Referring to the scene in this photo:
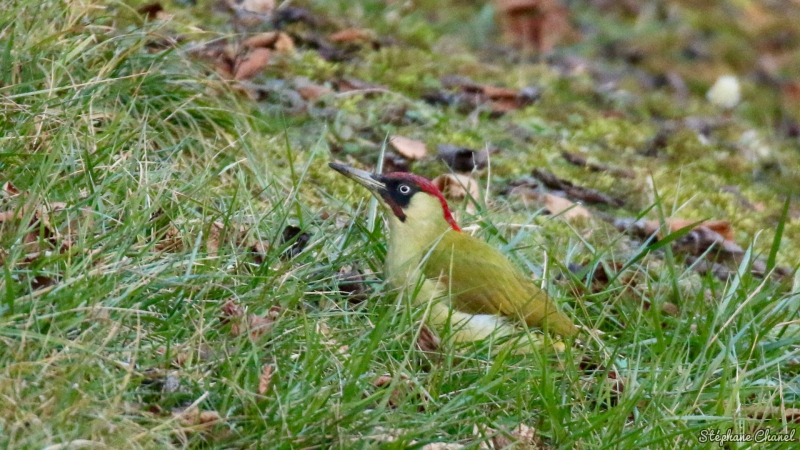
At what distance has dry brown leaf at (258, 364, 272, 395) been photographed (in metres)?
2.75

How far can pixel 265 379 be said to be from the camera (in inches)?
110

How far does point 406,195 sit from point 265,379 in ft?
4.17

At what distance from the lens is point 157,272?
3.01 meters

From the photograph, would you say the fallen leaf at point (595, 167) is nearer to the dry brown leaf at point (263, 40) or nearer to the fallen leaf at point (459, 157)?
the fallen leaf at point (459, 157)

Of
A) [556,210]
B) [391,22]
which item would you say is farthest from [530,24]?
[556,210]

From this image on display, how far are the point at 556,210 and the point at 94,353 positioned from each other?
2697 millimetres

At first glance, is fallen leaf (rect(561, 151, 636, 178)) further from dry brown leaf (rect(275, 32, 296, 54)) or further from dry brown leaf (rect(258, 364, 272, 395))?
dry brown leaf (rect(258, 364, 272, 395))

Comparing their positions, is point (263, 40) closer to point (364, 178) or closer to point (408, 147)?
point (408, 147)

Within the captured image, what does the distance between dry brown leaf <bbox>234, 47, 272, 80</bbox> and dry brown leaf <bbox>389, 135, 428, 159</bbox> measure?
77cm

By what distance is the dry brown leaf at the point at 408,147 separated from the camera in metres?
5.04

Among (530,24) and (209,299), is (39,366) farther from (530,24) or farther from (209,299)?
(530,24)

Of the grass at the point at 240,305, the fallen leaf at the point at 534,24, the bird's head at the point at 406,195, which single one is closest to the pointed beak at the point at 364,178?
the bird's head at the point at 406,195

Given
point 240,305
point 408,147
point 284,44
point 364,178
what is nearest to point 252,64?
point 284,44

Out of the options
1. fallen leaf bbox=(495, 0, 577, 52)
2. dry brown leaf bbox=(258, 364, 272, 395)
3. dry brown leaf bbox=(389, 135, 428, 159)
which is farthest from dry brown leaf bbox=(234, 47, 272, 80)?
dry brown leaf bbox=(258, 364, 272, 395)
